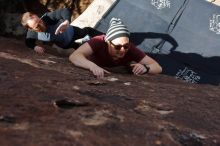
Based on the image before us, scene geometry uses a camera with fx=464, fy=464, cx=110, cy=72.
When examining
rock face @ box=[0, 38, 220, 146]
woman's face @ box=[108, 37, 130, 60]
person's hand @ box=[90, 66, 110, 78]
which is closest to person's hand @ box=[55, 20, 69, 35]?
woman's face @ box=[108, 37, 130, 60]

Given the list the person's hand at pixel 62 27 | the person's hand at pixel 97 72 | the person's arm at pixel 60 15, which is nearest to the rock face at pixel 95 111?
the person's hand at pixel 97 72

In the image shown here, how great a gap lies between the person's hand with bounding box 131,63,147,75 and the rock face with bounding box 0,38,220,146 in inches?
30.7

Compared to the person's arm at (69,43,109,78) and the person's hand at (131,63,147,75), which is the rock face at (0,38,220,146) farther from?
the person's hand at (131,63,147,75)

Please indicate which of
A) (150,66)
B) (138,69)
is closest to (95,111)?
(138,69)

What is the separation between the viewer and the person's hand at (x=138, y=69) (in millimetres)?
4422

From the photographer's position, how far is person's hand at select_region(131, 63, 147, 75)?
442 centimetres

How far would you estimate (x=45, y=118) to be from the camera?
2217mm

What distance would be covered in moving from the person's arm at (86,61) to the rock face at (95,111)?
0.72 feet

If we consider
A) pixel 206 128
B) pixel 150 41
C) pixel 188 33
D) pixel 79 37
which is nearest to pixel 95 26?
pixel 150 41

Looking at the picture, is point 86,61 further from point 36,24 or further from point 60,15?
point 60,15

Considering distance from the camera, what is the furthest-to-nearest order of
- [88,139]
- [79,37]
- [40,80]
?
[79,37] < [40,80] < [88,139]

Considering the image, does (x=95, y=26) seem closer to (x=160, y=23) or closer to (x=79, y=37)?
(x=160, y=23)

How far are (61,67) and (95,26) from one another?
15.1ft

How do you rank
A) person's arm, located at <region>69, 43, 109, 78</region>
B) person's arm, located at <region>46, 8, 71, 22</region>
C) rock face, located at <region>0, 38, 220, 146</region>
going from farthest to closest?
1. person's arm, located at <region>46, 8, 71, 22</region>
2. person's arm, located at <region>69, 43, 109, 78</region>
3. rock face, located at <region>0, 38, 220, 146</region>
